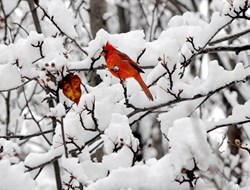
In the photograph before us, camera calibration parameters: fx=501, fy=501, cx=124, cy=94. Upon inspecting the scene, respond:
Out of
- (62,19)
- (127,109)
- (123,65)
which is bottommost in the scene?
(127,109)

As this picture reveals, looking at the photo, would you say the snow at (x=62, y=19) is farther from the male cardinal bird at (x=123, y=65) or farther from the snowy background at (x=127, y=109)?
the male cardinal bird at (x=123, y=65)

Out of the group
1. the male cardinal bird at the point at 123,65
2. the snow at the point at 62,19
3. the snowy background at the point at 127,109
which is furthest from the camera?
the snow at the point at 62,19

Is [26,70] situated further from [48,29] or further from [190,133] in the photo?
[190,133]

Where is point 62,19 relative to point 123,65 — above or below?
above

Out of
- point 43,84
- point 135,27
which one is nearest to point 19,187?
point 43,84

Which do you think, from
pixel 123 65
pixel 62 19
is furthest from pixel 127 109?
pixel 62 19

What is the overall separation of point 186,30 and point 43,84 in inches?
54.6

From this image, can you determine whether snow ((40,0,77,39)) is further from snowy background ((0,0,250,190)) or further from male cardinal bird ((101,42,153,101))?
male cardinal bird ((101,42,153,101))

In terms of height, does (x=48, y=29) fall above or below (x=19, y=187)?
above

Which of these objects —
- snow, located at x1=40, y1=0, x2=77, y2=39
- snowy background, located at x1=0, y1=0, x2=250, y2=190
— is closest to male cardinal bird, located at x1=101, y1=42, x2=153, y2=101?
snowy background, located at x1=0, y1=0, x2=250, y2=190

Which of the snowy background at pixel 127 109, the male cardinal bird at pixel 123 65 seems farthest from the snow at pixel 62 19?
the male cardinal bird at pixel 123 65

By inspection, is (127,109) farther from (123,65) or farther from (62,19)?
(62,19)

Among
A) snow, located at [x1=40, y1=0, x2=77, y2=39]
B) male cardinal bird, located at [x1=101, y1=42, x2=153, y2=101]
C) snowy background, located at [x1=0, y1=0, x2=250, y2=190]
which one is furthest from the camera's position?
snow, located at [x1=40, y1=0, x2=77, y2=39]

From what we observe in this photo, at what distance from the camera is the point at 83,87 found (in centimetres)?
347
